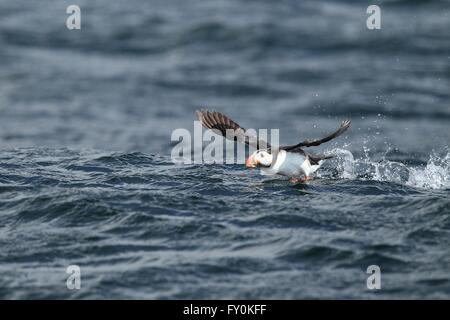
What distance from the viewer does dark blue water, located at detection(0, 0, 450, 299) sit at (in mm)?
8680

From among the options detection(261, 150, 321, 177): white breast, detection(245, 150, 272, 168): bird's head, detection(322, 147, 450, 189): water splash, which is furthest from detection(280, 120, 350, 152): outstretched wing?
detection(322, 147, 450, 189): water splash

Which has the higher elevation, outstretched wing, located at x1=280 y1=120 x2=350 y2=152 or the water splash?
outstretched wing, located at x1=280 y1=120 x2=350 y2=152

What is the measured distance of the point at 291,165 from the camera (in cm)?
1168

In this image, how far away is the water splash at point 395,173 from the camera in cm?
1160

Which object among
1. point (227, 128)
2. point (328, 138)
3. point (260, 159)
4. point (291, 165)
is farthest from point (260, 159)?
point (328, 138)

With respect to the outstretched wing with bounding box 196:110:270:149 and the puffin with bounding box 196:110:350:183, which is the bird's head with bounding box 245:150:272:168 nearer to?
the puffin with bounding box 196:110:350:183

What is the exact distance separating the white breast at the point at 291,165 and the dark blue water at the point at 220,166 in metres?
0.20

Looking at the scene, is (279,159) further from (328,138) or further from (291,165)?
(328,138)

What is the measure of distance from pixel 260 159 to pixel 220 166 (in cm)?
126

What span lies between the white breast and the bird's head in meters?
0.17

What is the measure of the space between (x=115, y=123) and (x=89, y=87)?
2531 mm

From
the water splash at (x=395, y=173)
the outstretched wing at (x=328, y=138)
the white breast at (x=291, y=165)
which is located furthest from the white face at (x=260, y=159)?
the water splash at (x=395, y=173)

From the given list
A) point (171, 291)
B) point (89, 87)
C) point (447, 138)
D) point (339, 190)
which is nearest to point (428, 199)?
point (339, 190)
